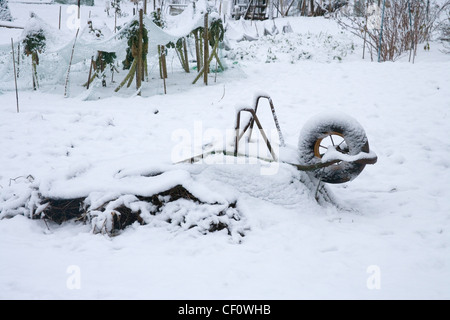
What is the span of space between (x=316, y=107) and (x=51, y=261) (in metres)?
5.19

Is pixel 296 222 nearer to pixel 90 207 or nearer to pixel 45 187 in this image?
pixel 90 207

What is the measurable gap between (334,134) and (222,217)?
1316mm

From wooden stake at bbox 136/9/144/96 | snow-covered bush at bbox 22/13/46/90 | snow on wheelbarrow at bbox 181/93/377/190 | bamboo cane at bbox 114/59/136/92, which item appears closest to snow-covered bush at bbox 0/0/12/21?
snow-covered bush at bbox 22/13/46/90

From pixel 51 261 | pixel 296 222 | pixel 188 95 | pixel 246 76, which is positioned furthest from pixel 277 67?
pixel 51 261

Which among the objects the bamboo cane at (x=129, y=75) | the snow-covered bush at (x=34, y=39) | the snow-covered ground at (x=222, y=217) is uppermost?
the snow-covered bush at (x=34, y=39)

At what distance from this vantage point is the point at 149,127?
5738 mm

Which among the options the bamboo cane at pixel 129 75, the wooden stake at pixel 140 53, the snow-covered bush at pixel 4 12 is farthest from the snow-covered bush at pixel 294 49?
the snow-covered bush at pixel 4 12

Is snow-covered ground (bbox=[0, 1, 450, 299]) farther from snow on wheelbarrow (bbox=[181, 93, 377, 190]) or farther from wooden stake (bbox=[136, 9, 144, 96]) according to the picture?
wooden stake (bbox=[136, 9, 144, 96])

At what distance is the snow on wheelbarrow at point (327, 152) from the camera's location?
319cm

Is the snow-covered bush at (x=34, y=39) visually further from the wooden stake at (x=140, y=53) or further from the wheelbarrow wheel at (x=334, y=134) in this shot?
the wheelbarrow wheel at (x=334, y=134)

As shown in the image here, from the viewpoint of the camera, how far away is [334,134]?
3.30m

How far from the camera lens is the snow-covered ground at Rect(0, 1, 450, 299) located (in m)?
2.33

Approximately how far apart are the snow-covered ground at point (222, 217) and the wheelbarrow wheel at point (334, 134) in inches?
9.2

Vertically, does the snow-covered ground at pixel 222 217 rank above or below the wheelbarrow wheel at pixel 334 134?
below
